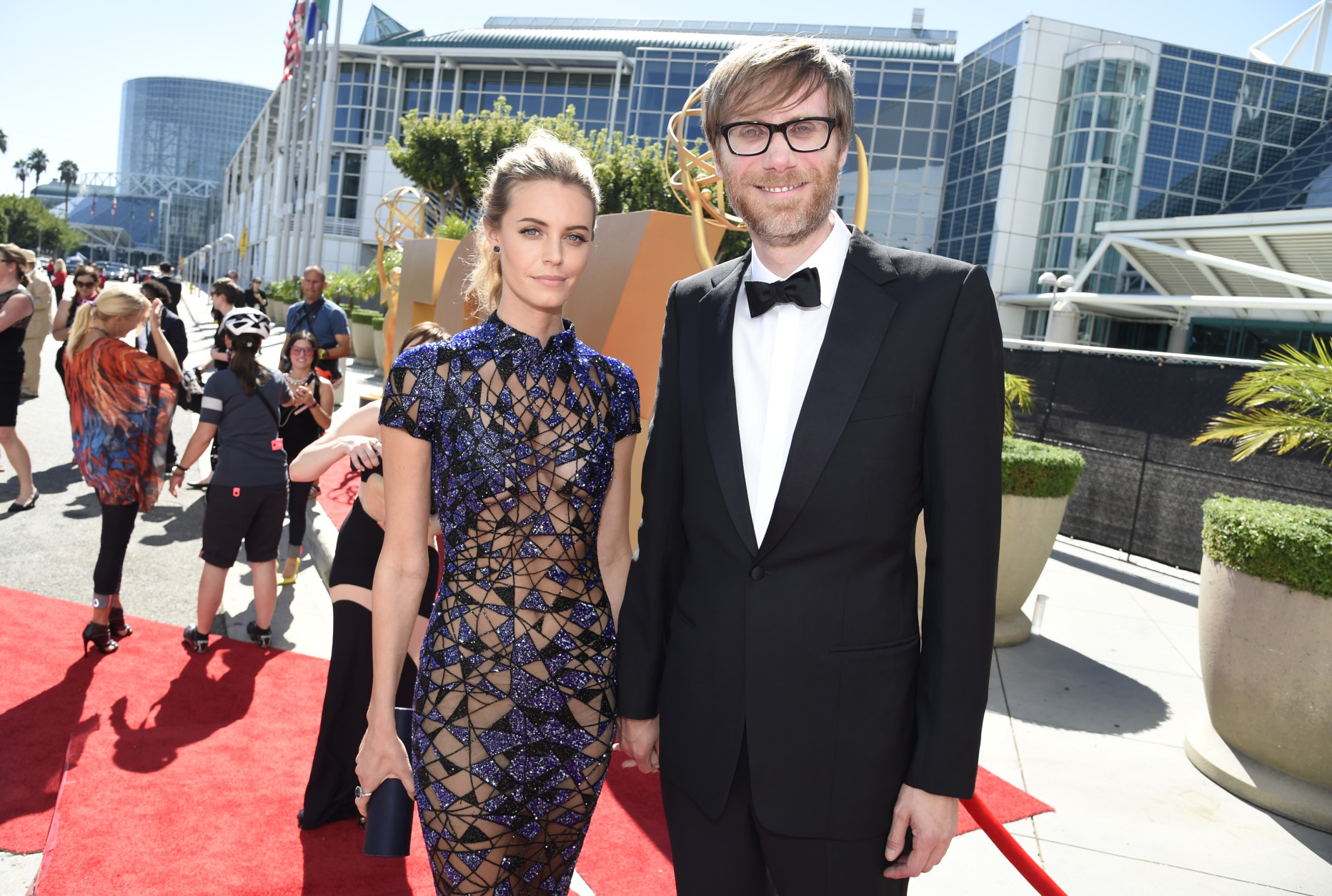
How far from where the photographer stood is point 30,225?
84.2 m

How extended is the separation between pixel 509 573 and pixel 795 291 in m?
0.91

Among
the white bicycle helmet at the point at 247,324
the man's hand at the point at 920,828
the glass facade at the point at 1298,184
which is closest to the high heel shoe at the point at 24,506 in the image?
the white bicycle helmet at the point at 247,324

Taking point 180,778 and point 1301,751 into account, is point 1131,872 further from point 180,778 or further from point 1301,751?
point 180,778

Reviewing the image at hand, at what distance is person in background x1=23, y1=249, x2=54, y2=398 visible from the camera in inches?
417

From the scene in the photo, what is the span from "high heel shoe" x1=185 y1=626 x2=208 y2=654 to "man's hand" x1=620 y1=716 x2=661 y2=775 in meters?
4.11

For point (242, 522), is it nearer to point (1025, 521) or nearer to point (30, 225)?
point (1025, 521)

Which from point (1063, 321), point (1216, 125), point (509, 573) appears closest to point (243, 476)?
point (509, 573)

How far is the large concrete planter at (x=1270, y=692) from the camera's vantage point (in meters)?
3.91

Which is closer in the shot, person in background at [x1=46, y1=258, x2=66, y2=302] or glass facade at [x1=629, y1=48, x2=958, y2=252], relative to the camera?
person in background at [x1=46, y1=258, x2=66, y2=302]

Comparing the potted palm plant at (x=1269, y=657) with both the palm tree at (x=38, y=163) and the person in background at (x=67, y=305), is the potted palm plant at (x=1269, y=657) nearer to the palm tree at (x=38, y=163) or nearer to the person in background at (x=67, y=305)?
the person in background at (x=67, y=305)

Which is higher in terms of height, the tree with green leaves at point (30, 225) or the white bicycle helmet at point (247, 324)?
the tree with green leaves at point (30, 225)

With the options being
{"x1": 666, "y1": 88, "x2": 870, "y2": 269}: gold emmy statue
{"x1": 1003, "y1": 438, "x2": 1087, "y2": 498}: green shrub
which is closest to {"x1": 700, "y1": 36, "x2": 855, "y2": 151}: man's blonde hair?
{"x1": 666, "y1": 88, "x2": 870, "y2": 269}: gold emmy statue

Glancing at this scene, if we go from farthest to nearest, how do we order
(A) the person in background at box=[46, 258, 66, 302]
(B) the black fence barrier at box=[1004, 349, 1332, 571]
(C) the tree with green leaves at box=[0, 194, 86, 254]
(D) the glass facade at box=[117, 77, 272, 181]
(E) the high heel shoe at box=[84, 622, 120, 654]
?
(D) the glass facade at box=[117, 77, 272, 181], (C) the tree with green leaves at box=[0, 194, 86, 254], (A) the person in background at box=[46, 258, 66, 302], (B) the black fence barrier at box=[1004, 349, 1332, 571], (E) the high heel shoe at box=[84, 622, 120, 654]

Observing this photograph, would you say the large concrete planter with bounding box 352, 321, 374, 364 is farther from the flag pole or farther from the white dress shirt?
the white dress shirt
